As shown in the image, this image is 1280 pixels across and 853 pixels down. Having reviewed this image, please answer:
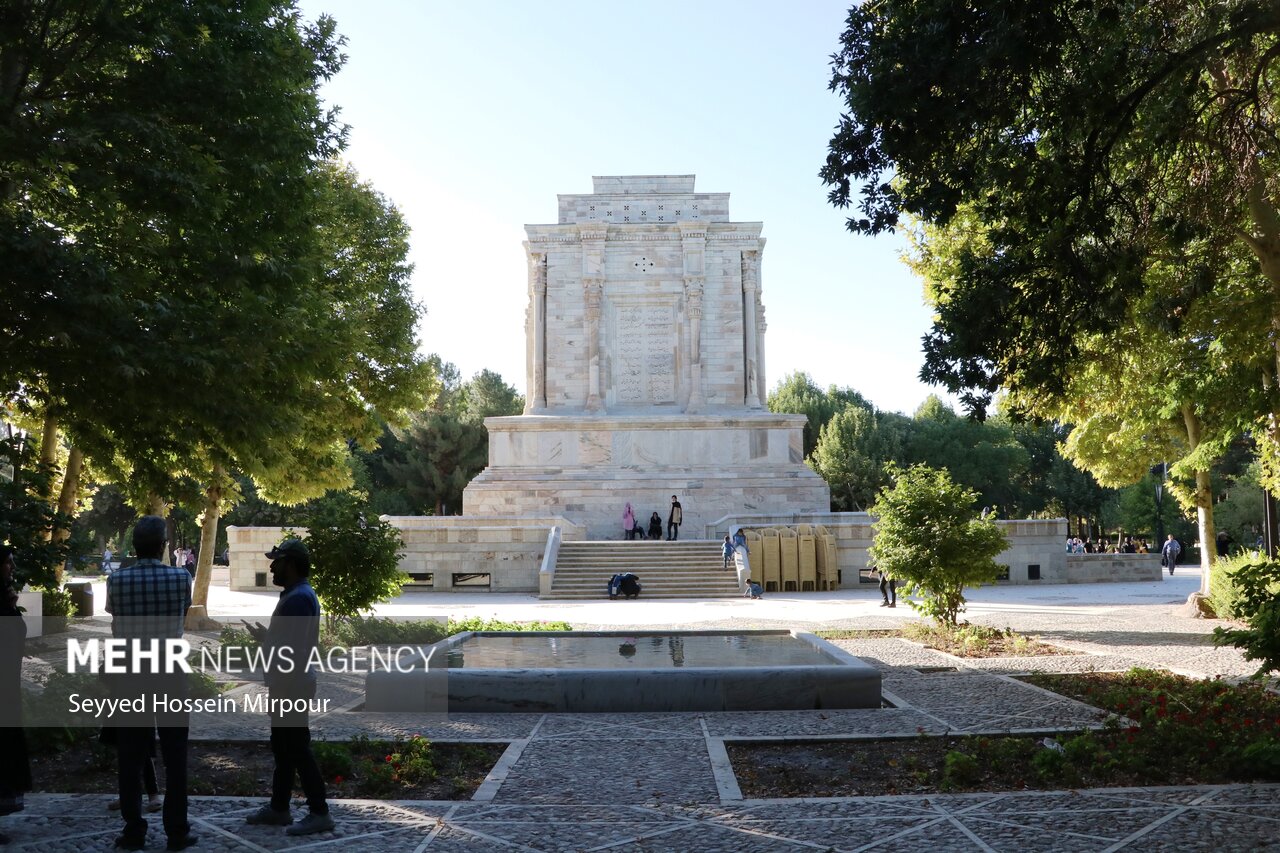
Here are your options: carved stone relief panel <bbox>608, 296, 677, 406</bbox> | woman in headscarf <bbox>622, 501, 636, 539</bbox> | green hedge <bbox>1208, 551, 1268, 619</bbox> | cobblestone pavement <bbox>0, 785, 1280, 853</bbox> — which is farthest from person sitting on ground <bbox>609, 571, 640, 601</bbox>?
cobblestone pavement <bbox>0, 785, 1280, 853</bbox>

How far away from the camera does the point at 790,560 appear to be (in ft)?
97.7

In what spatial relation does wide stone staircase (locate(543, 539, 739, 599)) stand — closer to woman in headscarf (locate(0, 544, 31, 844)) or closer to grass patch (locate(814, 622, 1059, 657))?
grass patch (locate(814, 622, 1059, 657))

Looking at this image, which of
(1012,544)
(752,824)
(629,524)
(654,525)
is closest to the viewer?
(752,824)

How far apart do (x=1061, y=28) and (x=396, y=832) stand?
8.15m

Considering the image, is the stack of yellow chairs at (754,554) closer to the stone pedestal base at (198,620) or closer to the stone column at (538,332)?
the stone column at (538,332)

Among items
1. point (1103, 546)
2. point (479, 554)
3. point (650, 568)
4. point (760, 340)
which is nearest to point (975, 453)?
point (1103, 546)

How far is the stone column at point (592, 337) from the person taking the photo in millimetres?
41250

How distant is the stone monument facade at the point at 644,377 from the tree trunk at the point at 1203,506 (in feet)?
54.2

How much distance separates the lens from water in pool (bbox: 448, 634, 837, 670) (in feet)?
39.5

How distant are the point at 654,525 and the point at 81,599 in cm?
1799

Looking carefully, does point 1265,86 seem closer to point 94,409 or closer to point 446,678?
point 446,678

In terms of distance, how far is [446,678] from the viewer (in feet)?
34.8

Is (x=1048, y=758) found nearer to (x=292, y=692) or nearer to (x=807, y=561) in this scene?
(x=292, y=692)

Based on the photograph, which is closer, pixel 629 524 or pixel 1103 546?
pixel 629 524
